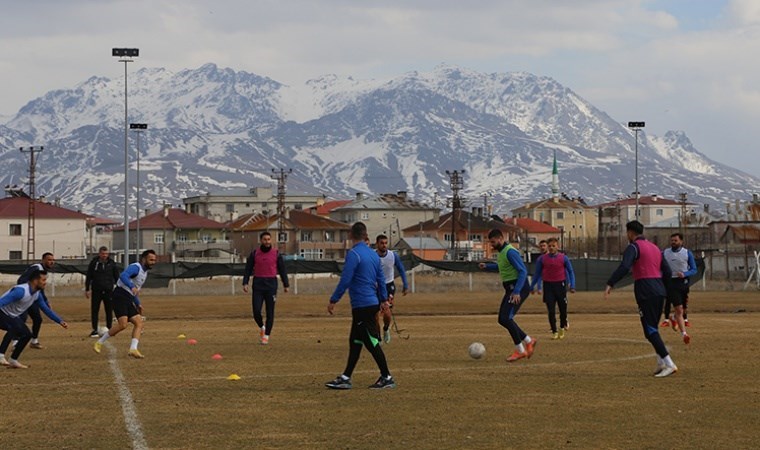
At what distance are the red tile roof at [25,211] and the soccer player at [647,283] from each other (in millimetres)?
126256

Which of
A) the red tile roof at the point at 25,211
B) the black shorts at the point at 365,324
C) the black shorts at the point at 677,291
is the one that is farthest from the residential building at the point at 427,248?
the black shorts at the point at 365,324

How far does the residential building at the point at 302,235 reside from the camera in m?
175

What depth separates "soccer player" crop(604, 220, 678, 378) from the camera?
1975cm

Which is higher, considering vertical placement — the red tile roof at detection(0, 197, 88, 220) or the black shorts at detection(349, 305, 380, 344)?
the red tile roof at detection(0, 197, 88, 220)

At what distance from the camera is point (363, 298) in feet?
59.5

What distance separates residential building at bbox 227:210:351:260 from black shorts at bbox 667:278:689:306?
142384 mm

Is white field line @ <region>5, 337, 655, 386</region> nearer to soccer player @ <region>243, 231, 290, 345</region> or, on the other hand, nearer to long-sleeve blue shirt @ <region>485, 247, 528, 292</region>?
long-sleeve blue shirt @ <region>485, 247, 528, 292</region>

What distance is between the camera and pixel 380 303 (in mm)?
18500

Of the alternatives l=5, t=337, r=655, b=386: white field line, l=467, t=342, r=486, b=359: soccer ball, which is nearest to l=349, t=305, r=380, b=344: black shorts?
l=5, t=337, r=655, b=386: white field line

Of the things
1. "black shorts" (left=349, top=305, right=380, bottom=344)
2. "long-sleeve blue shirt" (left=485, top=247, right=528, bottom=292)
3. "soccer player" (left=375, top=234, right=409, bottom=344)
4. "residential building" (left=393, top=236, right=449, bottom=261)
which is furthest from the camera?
"residential building" (left=393, top=236, right=449, bottom=261)

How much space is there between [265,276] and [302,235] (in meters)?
150

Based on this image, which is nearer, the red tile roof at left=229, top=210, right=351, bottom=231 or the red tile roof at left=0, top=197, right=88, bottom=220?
the red tile roof at left=0, top=197, right=88, bottom=220

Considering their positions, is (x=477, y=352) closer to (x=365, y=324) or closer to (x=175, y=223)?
(x=365, y=324)

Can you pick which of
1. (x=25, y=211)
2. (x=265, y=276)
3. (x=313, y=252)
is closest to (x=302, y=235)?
(x=313, y=252)
